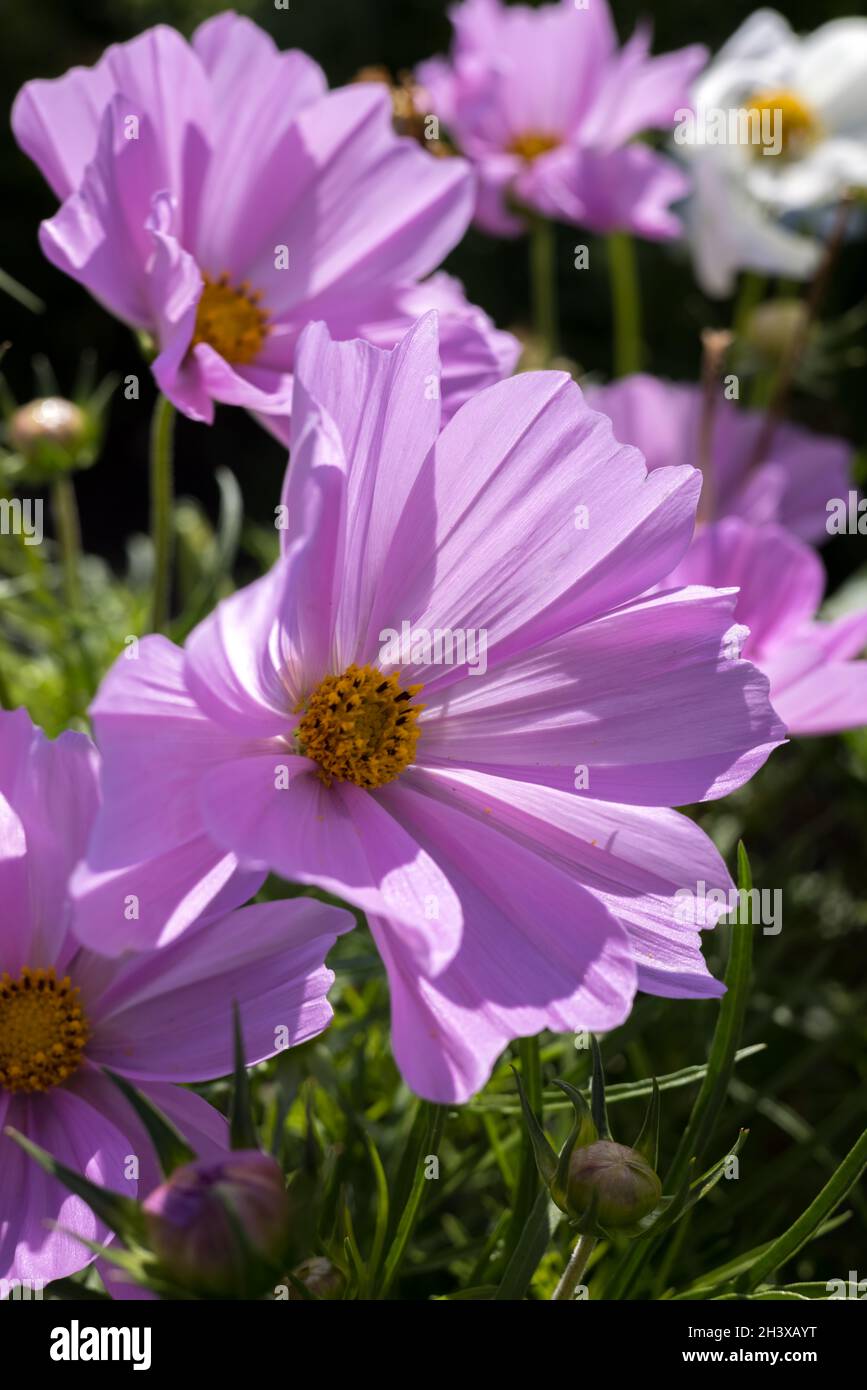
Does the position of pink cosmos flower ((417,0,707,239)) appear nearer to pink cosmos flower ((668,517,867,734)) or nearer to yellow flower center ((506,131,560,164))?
yellow flower center ((506,131,560,164))

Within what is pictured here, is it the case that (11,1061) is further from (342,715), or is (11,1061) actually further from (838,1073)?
(838,1073)

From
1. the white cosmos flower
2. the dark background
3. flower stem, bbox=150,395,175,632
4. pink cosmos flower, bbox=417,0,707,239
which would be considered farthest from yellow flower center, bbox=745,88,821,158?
flower stem, bbox=150,395,175,632

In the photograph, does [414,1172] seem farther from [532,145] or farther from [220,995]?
[532,145]

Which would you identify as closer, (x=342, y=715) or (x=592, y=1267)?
(x=342, y=715)

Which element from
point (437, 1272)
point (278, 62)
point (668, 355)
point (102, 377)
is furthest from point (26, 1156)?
point (102, 377)

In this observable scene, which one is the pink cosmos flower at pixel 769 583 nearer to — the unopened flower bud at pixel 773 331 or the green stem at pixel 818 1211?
the green stem at pixel 818 1211

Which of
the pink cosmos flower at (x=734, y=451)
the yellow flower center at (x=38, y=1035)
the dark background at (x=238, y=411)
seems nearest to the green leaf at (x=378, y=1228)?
the yellow flower center at (x=38, y=1035)
